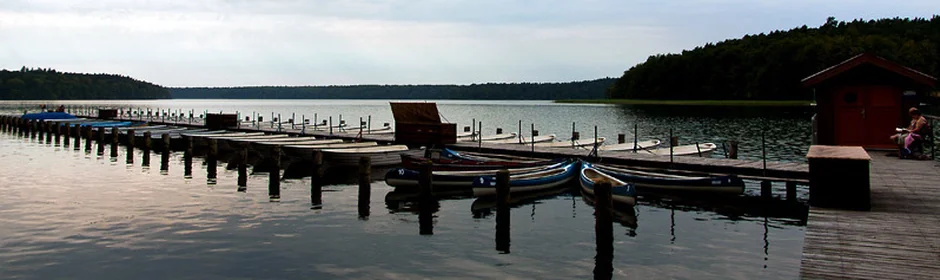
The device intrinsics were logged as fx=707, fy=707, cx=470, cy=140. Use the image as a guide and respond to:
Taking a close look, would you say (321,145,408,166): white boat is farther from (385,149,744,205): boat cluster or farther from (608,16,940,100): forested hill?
(608,16,940,100): forested hill

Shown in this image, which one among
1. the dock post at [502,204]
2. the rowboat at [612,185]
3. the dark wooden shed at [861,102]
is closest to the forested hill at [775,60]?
the dark wooden shed at [861,102]

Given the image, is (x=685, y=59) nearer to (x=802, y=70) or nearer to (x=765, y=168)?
(x=802, y=70)

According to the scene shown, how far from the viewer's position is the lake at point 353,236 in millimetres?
13383

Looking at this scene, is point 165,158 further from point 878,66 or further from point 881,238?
point 881,238

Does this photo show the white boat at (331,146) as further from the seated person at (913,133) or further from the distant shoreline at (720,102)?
the distant shoreline at (720,102)

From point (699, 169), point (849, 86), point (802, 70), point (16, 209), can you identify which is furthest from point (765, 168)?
point (802, 70)

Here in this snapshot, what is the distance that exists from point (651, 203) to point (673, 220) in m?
2.54

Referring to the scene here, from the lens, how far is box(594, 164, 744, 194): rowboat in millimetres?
20375

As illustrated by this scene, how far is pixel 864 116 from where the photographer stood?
22297mm

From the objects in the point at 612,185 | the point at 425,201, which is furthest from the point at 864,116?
the point at 425,201

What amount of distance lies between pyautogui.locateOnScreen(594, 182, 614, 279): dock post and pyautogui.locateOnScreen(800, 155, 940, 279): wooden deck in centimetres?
359

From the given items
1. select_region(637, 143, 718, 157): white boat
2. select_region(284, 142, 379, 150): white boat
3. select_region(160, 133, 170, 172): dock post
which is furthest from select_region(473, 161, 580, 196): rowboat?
select_region(160, 133, 170, 172): dock post

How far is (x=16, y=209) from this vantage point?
20.0 metres

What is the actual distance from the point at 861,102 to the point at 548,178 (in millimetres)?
10094
